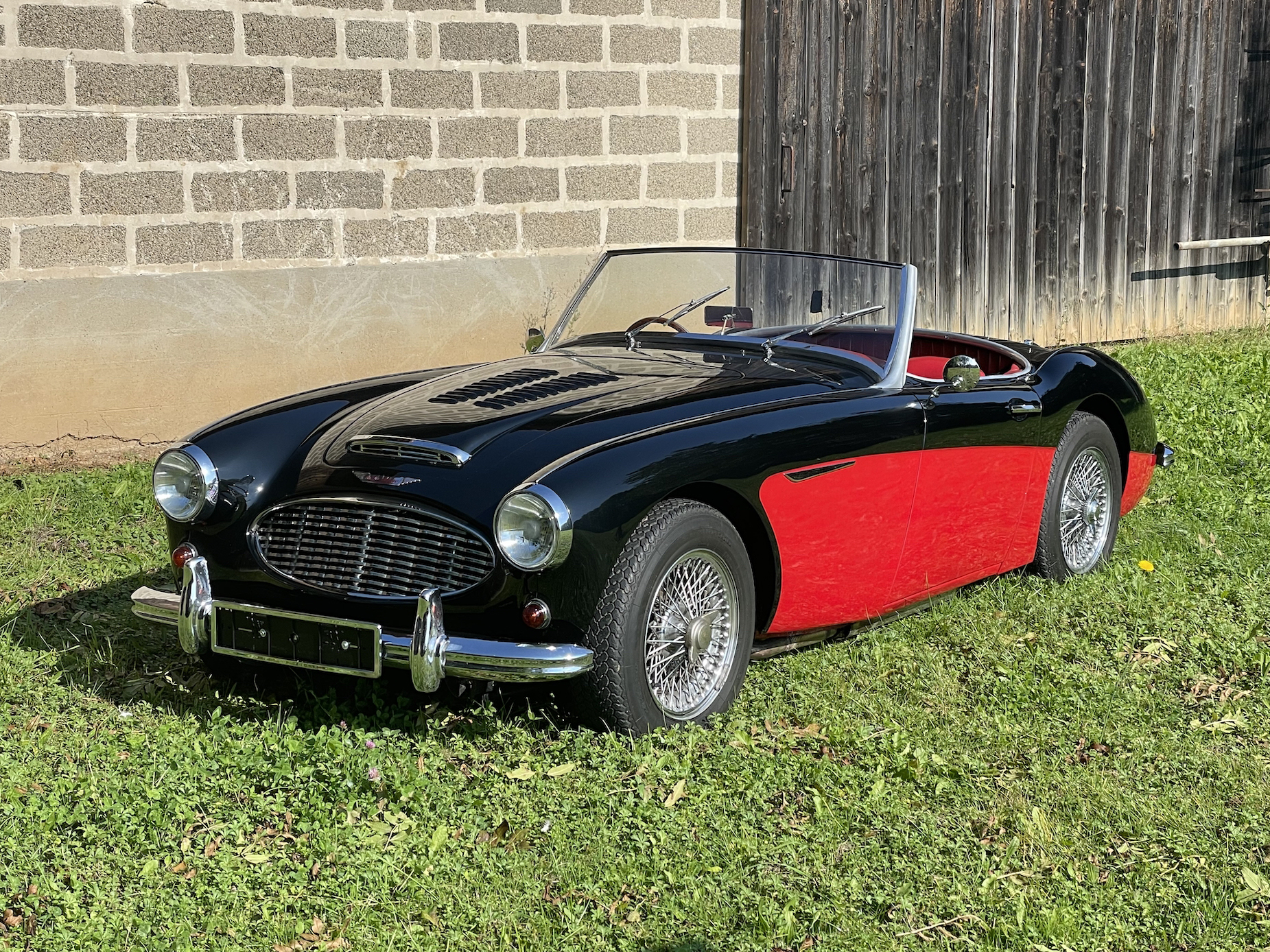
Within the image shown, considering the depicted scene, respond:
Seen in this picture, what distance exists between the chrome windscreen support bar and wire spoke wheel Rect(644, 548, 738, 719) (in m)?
1.24

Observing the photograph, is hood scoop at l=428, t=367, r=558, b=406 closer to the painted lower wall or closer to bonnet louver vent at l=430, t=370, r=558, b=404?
bonnet louver vent at l=430, t=370, r=558, b=404

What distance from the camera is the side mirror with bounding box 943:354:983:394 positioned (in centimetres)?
476

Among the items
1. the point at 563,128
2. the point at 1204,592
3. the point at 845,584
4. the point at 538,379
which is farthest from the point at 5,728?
the point at 563,128

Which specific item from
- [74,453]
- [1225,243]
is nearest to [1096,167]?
[1225,243]

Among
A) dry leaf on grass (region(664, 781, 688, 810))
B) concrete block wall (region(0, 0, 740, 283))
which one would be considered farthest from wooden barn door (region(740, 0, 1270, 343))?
dry leaf on grass (region(664, 781, 688, 810))

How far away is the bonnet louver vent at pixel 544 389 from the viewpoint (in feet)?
14.0

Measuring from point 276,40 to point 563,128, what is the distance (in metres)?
1.80

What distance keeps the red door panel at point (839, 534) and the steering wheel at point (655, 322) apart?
39.2 inches

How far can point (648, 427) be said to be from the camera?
13.0 ft

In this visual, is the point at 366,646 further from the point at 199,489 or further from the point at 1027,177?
the point at 1027,177

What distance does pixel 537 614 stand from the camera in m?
3.64

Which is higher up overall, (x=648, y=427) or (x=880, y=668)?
(x=648, y=427)

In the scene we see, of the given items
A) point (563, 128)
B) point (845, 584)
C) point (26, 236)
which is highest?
point (563, 128)

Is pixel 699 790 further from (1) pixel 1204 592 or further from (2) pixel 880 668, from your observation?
(1) pixel 1204 592
